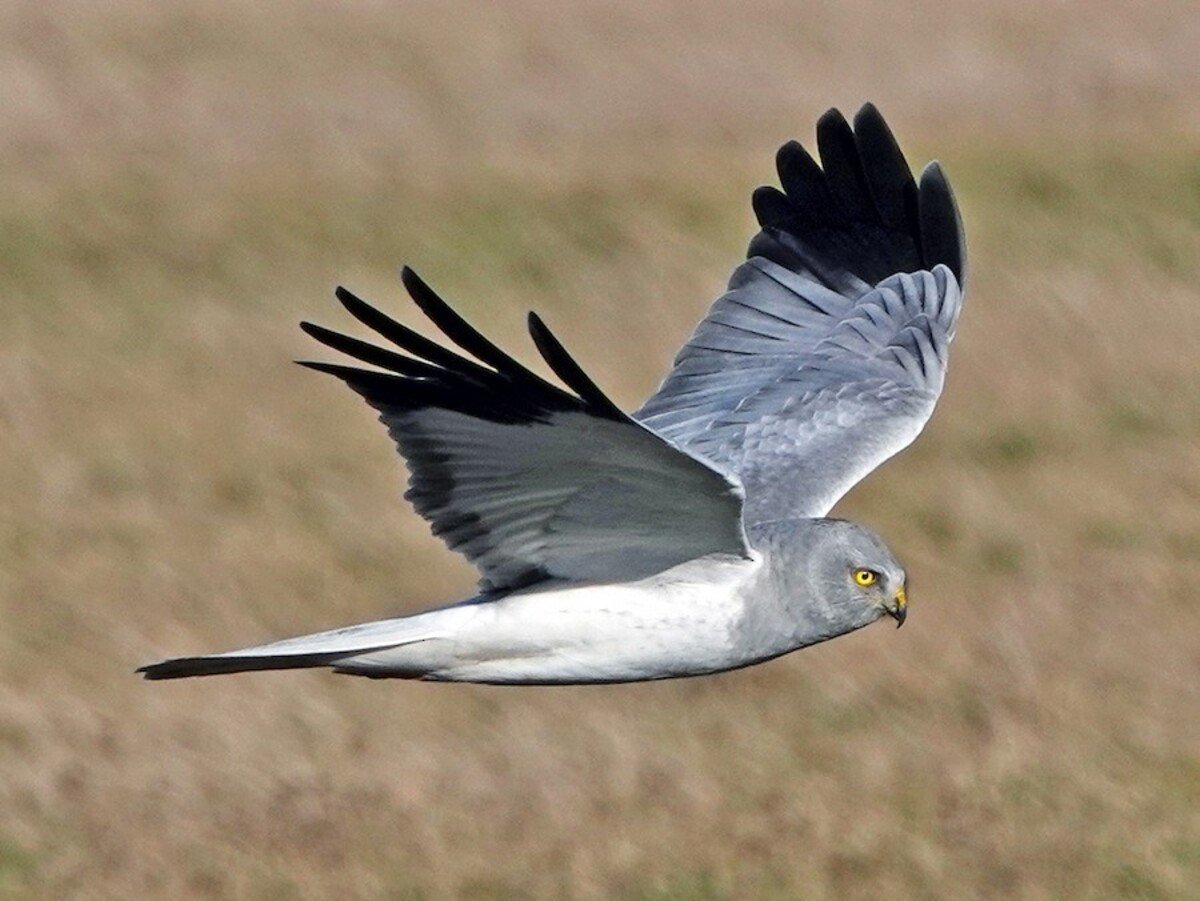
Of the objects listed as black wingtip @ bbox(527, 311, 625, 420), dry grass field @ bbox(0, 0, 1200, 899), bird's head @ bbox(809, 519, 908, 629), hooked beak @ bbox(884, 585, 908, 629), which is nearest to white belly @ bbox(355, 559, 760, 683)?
bird's head @ bbox(809, 519, 908, 629)

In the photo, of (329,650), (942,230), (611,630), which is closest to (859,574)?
(611,630)

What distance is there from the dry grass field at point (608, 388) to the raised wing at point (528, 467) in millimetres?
2348

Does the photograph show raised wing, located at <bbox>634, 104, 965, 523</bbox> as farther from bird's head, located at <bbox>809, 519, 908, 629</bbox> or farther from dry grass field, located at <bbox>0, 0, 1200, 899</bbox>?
dry grass field, located at <bbox>0, 0, 1200, 899</bbox>

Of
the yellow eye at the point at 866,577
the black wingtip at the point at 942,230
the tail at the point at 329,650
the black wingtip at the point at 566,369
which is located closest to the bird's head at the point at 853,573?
the yellow eye at the point at 866,577

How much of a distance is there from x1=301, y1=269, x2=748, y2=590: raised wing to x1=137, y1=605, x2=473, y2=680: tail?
17 cm

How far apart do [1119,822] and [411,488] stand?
3576 mm

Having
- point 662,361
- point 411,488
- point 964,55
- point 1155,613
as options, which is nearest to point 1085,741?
point 1155,613

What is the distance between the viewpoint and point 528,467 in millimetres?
6109

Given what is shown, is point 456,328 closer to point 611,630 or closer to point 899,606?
point 611,630

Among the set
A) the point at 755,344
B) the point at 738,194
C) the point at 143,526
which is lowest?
the point at 755,344

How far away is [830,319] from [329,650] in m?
2.44

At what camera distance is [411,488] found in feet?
20.5

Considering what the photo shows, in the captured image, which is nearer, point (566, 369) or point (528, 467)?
point (566, 369)

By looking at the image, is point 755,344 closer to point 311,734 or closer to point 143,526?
point 311,734
